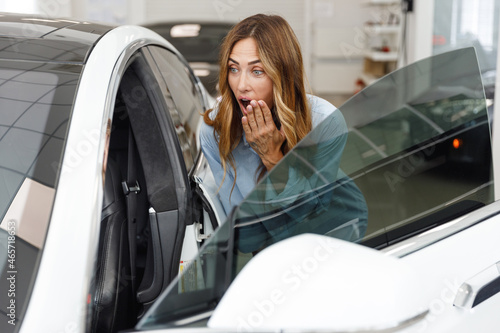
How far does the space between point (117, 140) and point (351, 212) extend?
95cm

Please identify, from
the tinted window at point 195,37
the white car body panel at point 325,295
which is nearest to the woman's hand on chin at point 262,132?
the white car body panel at point 325,295

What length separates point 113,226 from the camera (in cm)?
171

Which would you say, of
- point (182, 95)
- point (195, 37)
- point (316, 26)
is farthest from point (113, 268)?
point (316, 26)

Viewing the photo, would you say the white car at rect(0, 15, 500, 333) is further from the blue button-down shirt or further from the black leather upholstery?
the blue button-down shirt

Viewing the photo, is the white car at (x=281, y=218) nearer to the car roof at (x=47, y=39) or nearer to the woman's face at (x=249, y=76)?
the car roof at (x=47, y=39)

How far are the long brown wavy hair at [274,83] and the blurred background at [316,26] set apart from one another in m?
3.61

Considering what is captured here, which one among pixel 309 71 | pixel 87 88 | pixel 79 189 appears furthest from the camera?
pixel 309 71

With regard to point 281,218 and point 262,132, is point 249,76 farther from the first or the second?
point 281,218

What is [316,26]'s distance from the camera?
30.9 ft

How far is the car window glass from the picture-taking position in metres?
2.13

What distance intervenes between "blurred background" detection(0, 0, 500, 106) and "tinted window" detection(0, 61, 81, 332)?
13.2 ft

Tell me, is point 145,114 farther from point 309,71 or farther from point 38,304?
point 309,71

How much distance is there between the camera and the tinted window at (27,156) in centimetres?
122

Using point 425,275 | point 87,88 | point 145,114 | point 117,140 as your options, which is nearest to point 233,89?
point 145,114
